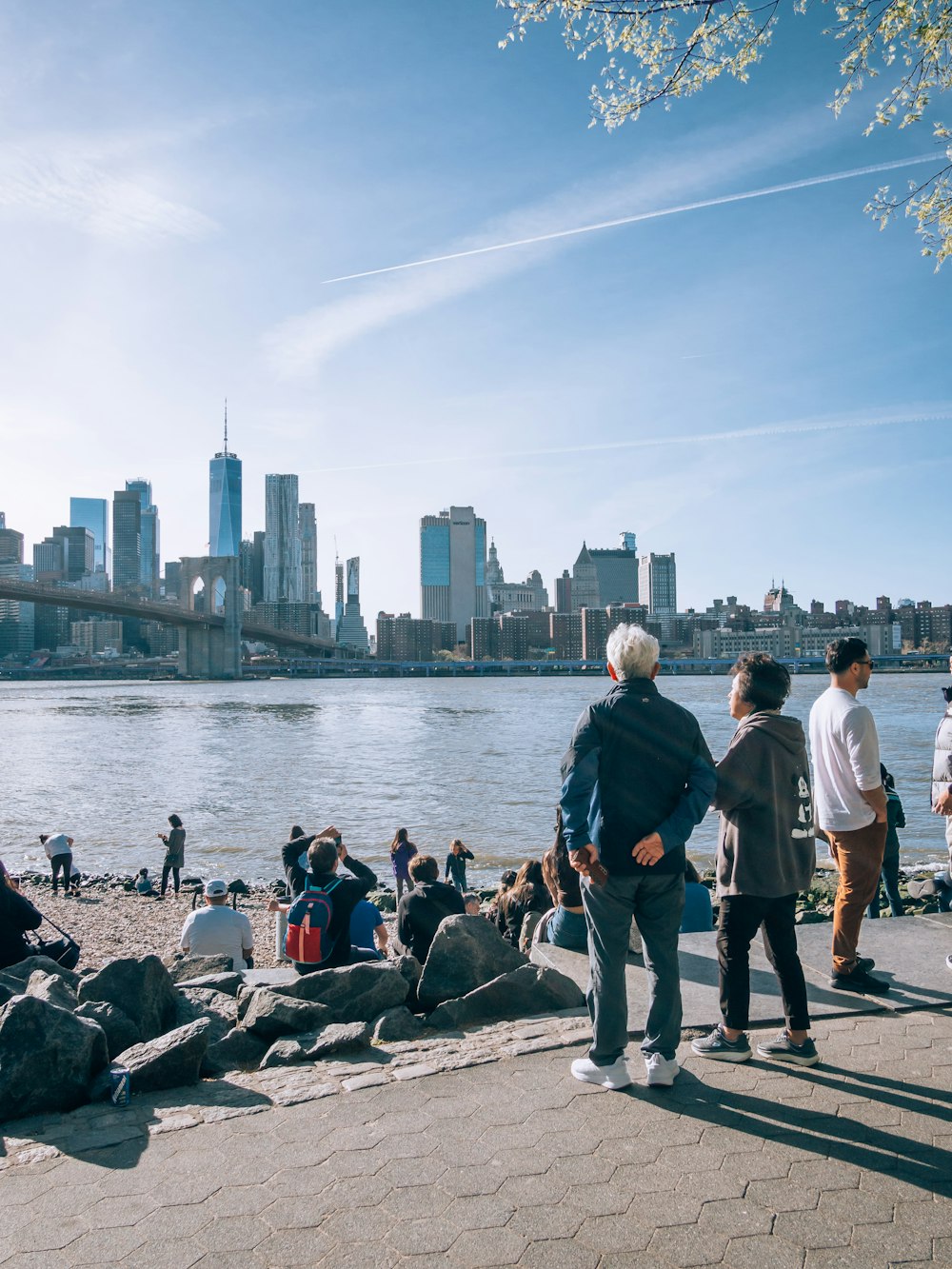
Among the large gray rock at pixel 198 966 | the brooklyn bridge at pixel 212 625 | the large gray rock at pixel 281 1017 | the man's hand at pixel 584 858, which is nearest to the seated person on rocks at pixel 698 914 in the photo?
the large gray rock at pixel 281 1017

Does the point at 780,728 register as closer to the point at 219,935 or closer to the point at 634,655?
the point at 634,655

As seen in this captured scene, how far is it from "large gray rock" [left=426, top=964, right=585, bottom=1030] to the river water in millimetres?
10510

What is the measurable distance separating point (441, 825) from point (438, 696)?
68.3 m

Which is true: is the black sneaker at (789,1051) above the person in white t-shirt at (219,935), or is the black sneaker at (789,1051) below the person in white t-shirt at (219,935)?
above

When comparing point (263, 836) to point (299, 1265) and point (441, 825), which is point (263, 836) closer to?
point (441, 825)

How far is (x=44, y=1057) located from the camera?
3096mm

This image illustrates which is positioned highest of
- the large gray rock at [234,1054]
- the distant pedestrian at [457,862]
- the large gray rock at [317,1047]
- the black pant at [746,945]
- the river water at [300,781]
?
the black pant at [746,945]

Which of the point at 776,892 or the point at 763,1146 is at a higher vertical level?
the point at 776,892

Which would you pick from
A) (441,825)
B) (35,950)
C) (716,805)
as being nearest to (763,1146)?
(716,805)

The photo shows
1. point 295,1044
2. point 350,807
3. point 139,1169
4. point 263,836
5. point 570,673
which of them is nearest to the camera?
point 139,1169

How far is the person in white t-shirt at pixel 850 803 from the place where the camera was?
12.5ft

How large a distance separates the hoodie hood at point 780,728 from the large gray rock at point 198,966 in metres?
3.51

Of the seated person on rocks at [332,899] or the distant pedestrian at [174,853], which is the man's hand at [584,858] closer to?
the seated person on rocks at [332,899]

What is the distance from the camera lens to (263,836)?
762 inches
